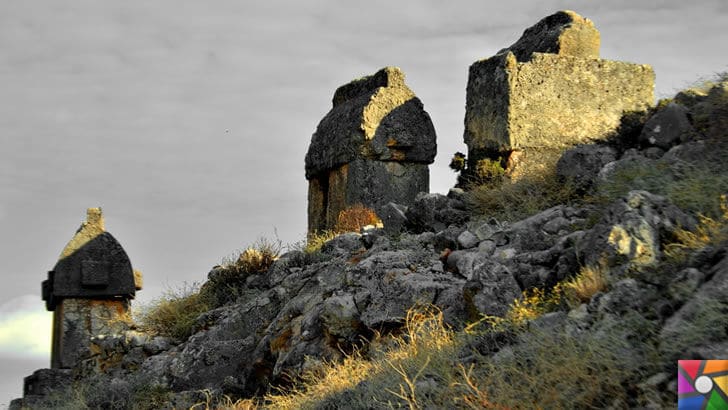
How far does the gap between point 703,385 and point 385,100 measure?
31.1 feet

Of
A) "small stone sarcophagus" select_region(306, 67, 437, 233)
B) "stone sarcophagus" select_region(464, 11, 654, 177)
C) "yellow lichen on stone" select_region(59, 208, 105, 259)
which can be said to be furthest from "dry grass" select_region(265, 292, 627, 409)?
"yellow lichen on stone" select_region(59, 208, 105, 259)

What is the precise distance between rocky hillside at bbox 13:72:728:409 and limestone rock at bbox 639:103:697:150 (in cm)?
2

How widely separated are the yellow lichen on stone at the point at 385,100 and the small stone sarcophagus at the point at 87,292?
4028 millimetres

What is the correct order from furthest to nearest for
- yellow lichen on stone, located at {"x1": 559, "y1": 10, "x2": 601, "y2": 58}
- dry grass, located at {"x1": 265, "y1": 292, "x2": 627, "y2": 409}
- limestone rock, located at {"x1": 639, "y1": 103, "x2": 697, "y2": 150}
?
yellow lichen on stone, located at {"x1": 559, "y1": 10, "x2": 601, "y2": 58} → limestone rock, located at {"x1": 639, "y1": 103, "x2": 697, "y2": 150} → dry grass, located at {"x1": 265, "y1": 292, "x2": 627, "y2": 409}

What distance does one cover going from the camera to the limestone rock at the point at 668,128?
9148 millimetres

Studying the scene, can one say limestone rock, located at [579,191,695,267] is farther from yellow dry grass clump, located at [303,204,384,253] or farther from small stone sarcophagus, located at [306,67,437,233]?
small stone sarcophagus, located at [306,67,437,233]

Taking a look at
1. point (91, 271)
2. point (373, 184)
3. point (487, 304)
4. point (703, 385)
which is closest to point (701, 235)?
point (487, 304)

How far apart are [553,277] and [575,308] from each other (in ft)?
3.29

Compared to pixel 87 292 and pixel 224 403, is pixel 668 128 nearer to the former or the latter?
pixel 224 403

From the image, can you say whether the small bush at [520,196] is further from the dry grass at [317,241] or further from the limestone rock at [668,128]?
the dry grass at [317,241]

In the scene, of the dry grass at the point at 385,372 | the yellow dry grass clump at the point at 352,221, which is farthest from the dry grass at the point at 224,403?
the yellow dry grass clump at the point at 352,221

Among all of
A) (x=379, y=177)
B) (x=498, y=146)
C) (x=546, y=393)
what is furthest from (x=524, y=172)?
(x=546, y=393)

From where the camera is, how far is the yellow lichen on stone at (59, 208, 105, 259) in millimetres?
13594

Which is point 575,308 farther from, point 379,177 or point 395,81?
point 395,81
